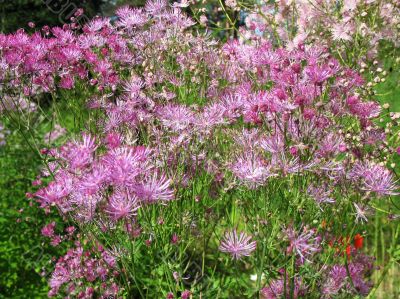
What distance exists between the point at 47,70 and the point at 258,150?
133 cm

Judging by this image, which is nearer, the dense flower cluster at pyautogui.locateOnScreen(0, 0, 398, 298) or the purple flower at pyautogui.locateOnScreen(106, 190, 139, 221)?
the purple flower at pyautogui.locateOnScreen(106, 190, 139, 221)

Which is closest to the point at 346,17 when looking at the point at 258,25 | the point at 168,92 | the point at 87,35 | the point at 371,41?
the point at 371,41

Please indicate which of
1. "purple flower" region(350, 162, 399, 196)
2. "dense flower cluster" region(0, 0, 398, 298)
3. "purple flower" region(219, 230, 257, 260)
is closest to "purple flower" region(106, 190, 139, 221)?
"dense flower cluster" region(0, 0, 398, 298)

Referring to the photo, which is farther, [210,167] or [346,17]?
[346,17]

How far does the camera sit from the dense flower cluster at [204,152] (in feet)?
6.95

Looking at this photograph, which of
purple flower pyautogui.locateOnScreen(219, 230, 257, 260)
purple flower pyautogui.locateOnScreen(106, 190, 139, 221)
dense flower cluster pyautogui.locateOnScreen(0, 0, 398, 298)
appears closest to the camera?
purple flower pyautogui.locateOnScreen(106, 190, 139, 221)

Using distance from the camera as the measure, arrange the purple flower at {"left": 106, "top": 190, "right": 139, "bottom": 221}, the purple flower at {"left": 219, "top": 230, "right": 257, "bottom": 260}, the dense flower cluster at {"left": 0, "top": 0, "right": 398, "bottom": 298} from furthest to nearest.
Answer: the purple flower at {"left": 219, "top": 230, "right": 257, "bottom": 260} → the dense flower cluster at {"left": 0, "top": 0, "right": 398, "bottom": 298} → the purple flower at {"left": 106, "top": 190, "right": 139, "bottom": 221}

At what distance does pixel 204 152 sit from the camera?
8.36 ft

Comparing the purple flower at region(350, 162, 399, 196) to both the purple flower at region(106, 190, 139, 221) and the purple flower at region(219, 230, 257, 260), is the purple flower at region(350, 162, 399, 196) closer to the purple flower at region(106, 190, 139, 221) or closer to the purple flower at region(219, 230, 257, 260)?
the purple flower at region(219, 230, 257, 260)

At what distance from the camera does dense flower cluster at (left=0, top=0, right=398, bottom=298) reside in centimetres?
212

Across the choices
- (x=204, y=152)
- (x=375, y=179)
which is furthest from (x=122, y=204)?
(x=375, y=179)

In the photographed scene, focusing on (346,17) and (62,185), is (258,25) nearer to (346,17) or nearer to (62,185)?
(346,17)

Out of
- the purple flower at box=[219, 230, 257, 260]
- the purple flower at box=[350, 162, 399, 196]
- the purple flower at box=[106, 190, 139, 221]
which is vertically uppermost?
A: the purple flower at box=[106, 190, 139, 221]

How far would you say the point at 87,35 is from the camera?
3152 millimetres
